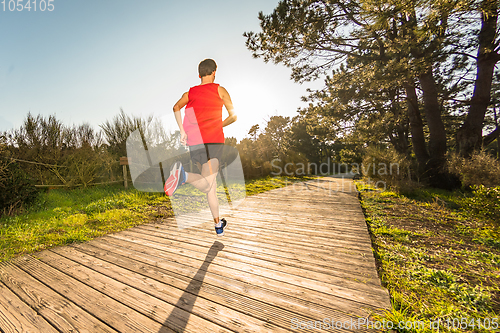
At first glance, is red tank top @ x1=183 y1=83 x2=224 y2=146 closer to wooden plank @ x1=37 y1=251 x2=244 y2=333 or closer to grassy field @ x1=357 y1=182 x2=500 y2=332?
wooden plank @ x1=37 y1=251 x2=244 y2=333

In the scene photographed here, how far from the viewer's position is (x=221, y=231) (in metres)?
2.41

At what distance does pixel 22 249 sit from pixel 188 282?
215cm

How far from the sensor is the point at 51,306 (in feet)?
4.37

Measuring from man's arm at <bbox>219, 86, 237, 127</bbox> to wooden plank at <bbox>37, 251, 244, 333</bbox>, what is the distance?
65.7 inches

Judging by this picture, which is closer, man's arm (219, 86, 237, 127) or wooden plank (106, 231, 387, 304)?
wooden plank (106, 231, 387, 304)

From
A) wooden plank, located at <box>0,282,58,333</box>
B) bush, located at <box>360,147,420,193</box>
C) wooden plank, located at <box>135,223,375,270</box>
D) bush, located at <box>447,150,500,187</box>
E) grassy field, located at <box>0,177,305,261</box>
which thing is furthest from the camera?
bush, located at <box>360,147,420,193</box>

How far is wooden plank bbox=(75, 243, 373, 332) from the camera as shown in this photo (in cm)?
124

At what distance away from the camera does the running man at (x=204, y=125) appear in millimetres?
2234

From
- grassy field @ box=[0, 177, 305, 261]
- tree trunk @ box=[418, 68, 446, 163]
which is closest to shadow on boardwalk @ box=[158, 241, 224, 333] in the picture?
grassy field @ box=[0, 177, 305, 261]

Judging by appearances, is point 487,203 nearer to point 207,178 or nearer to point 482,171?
point 482,171

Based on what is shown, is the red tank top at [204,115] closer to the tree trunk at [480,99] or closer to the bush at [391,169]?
the bush at [391,169]

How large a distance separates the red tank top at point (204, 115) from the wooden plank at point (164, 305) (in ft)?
4.51

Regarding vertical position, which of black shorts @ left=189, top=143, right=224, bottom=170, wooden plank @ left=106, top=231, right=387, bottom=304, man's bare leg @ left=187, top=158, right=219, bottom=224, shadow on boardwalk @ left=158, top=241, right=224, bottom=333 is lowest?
wooden plank @ left=106, top=231, right=387, bottom=304

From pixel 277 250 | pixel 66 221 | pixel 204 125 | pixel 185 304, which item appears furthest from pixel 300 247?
pixel 66 221
